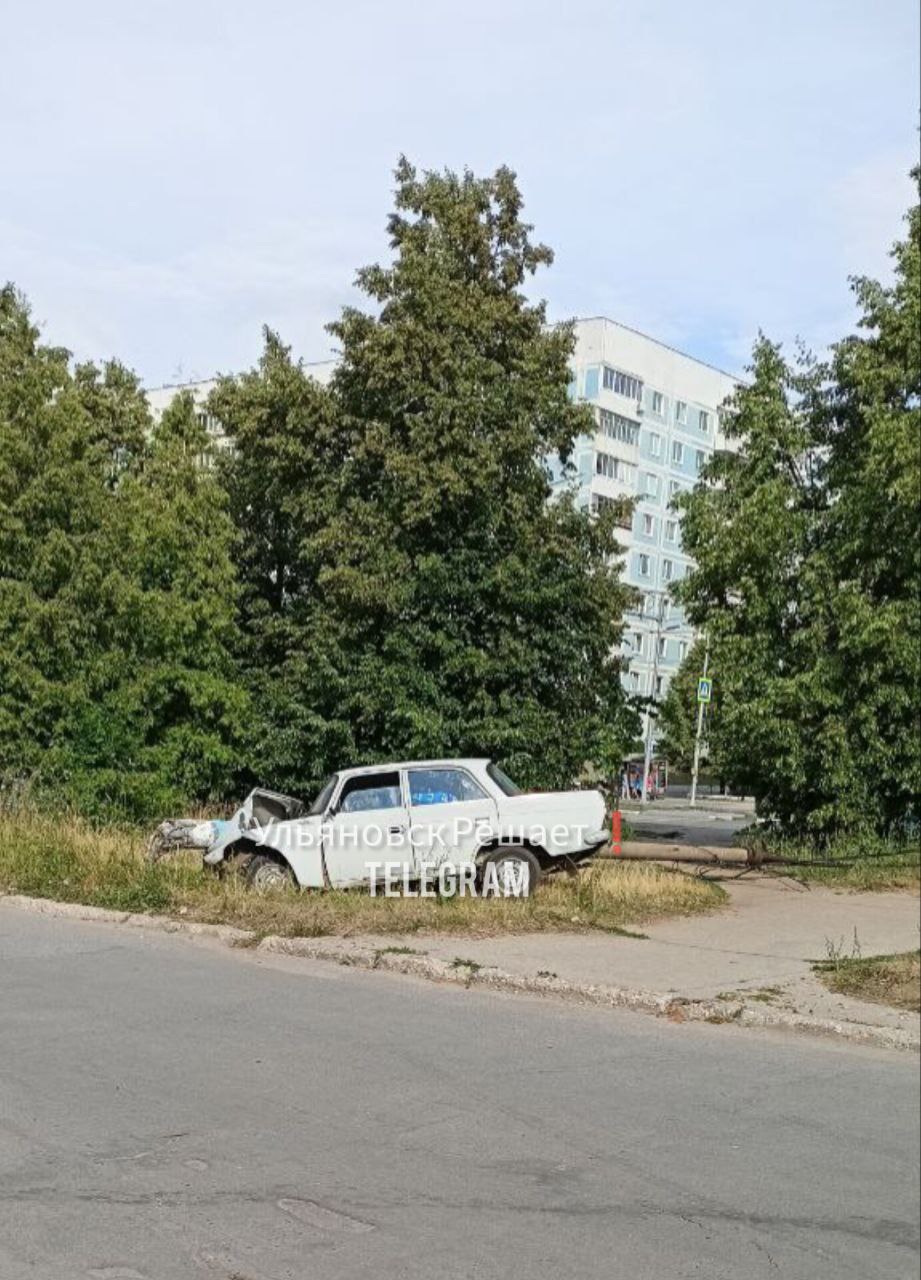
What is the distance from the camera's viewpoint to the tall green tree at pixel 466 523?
19.5 m

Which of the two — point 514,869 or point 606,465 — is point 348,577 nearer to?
point 514,869

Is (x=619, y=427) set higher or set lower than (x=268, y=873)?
higher

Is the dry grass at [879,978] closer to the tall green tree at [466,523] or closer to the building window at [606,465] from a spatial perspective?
the tall green tree at [466,523]

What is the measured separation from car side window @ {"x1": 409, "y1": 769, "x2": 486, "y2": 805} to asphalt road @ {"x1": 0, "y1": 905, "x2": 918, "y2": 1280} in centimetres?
432

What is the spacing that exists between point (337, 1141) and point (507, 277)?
2000 cm

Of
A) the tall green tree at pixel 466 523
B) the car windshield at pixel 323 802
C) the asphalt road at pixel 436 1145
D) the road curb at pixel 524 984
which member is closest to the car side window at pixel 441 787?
the car windshield at pixel 323 802

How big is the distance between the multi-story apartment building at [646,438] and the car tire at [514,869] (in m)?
51.9

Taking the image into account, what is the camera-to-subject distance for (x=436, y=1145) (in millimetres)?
5145

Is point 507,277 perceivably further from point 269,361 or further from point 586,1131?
point 586,1131

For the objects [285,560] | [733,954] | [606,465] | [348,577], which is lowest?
[733,954]

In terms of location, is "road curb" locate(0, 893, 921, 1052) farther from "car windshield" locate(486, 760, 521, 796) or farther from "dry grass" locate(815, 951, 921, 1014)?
"car windshield" locate(486, 760, 521, 796)

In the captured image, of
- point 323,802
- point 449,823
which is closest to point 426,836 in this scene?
point 449,823

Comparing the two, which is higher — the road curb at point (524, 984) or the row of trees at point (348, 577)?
the row of trees at point (348, 577)

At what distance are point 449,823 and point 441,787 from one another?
1.28 feet
